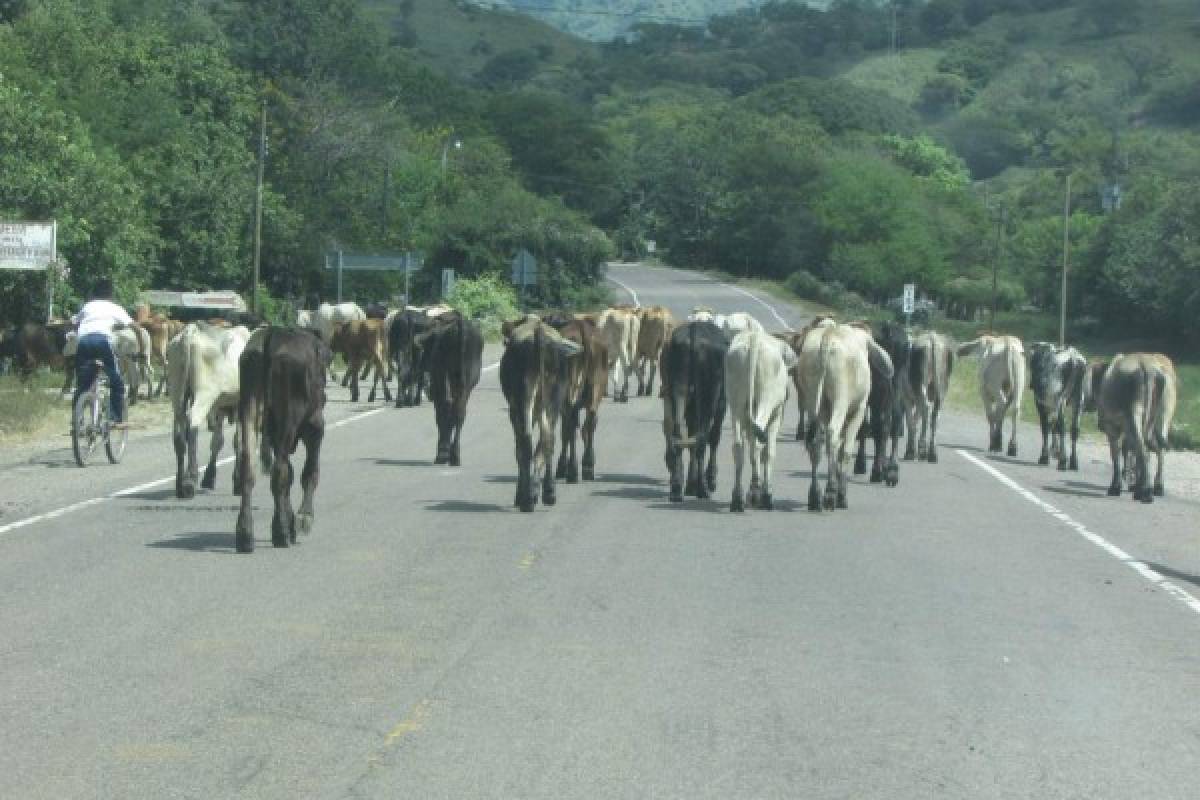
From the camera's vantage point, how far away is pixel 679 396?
1944 cm

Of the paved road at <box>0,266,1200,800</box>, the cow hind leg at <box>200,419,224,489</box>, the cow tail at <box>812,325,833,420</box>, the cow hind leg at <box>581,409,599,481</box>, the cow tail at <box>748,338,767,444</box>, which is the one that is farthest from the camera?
the cow hind leg at <box>581,409,599,481</box>

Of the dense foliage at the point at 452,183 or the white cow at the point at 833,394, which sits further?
the dense foliage at the point at 452,183

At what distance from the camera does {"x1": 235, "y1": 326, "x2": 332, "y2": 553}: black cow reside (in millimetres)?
14648

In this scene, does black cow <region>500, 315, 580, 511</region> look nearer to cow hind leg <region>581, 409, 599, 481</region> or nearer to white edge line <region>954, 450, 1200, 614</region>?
cow hind leg <region>581, 409, 599, 481</region>

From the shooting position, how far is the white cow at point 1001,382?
94.8 ft

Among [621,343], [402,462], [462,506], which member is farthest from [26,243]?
[462,506]

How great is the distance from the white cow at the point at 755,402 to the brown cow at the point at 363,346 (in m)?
17.2

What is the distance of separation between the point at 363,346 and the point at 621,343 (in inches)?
210

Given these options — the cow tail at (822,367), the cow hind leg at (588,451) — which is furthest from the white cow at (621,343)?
the cow tail at (822,367)

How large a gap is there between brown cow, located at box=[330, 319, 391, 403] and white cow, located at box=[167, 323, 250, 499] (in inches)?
655

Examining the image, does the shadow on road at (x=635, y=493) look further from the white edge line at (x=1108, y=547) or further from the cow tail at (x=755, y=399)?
the white edge line at (x=1108, y=547)

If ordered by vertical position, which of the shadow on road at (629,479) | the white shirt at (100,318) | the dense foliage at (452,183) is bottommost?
the shadow on road at (629,479)

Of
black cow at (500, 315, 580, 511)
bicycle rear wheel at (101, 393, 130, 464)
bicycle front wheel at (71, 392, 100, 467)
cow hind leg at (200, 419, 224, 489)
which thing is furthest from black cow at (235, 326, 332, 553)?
bicycle rear wheel at (101, 393, 130, 464)

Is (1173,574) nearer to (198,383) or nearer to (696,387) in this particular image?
(696,387)
